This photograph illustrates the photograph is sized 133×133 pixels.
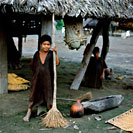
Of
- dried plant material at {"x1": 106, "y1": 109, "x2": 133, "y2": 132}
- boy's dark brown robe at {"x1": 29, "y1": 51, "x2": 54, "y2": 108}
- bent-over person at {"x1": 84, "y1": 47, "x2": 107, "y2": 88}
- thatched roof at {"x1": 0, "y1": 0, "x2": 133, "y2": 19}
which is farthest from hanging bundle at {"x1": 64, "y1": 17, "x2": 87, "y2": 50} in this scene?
bent-over person at {"x1": 84, "y1": 47, "x2": 107, "y2": 88}

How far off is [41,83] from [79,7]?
171cm

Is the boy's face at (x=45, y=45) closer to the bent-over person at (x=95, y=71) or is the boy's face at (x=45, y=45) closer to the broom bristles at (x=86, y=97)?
the broom bristles at (x=86, y=97)

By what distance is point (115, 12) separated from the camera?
573 cm

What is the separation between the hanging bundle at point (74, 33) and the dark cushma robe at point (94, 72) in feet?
7.74

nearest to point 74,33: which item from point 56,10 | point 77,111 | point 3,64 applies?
point 56,10

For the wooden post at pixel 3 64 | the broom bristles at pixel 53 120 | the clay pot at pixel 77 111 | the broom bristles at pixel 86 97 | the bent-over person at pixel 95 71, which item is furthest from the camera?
the bent-over person at pixel 95 71

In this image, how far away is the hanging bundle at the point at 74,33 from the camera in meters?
4.98

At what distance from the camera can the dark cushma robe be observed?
7.36m

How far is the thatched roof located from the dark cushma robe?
1831mm

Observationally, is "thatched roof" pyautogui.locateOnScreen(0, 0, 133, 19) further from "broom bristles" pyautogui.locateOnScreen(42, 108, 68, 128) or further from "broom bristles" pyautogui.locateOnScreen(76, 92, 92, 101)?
"broom bristles" pyautogui.locateOnScreen(42, 108, 68, 128)

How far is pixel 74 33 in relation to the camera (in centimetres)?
501

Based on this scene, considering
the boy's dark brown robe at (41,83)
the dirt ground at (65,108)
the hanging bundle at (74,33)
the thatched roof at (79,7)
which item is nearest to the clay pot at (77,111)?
the dirt ground at (65,108)

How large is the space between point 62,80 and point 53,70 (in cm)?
349

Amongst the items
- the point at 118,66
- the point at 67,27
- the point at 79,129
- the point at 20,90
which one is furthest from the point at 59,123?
the point at 118,66
